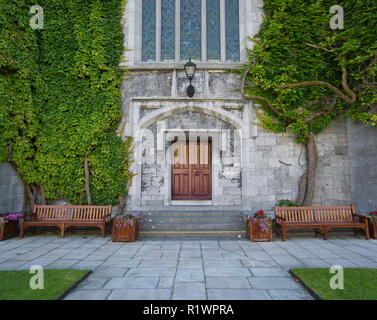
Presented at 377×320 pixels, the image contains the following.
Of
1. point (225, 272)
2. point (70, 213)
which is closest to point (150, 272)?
point (225, 272)

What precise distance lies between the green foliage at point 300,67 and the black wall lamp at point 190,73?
1812 mm

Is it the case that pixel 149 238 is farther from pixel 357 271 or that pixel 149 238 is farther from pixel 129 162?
pixel 357 271

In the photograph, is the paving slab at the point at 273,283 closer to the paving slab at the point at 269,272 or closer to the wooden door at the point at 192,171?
the paving slab at the point at 269,272

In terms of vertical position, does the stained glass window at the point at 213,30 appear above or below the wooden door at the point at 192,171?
above

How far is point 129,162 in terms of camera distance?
6.69 metres

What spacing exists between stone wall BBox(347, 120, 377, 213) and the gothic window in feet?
15.2

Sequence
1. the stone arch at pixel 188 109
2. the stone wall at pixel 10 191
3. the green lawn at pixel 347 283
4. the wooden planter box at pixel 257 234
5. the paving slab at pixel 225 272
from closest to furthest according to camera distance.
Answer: the green lawn at pixel 347 283 → the paving slab at pixel 225 272 → the wooden planter box at pixel 257 234 → the stone wall at pixel 10 191 → the stone arch at pixel 188 109

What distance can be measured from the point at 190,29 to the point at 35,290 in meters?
8.20

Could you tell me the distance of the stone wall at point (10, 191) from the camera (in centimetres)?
598

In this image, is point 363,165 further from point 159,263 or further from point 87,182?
point 87,182

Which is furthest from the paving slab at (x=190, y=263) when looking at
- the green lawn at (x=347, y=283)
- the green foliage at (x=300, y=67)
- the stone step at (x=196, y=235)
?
the green foliage at (x=300, y=67)

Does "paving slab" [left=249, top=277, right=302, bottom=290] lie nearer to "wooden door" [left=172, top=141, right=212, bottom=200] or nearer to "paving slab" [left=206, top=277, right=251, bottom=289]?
"paving slab" [left=206, top=277, right=251, bottom=289]

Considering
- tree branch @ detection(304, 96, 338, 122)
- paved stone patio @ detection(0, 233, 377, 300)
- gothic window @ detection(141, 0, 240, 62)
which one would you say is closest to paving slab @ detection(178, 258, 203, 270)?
paved stone patio @ detection(0, 233, 377, 300)

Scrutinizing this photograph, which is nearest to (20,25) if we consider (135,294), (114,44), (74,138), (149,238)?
(114,44)
